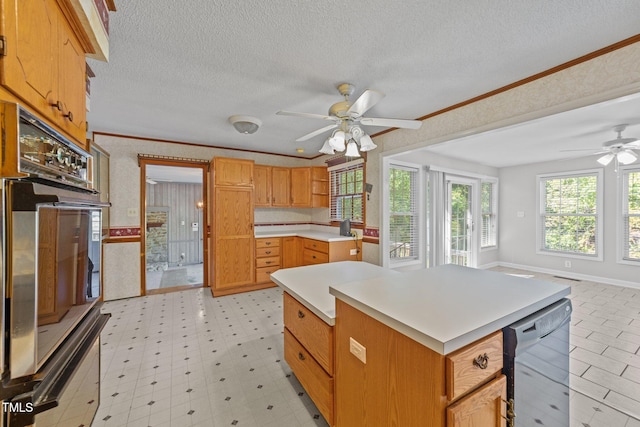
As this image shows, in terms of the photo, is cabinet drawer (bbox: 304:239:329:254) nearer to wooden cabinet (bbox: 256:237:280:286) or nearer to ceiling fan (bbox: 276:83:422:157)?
wooden cabinet (bbox: 256:237:280:286)

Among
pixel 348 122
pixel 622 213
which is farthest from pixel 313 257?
pixel 622 213

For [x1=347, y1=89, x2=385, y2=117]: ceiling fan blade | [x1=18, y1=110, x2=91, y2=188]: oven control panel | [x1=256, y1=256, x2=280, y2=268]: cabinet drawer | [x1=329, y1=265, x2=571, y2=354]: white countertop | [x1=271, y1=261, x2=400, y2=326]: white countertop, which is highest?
[x1=347, y1=89, x2=385, y2=117]: ceiling fan blade

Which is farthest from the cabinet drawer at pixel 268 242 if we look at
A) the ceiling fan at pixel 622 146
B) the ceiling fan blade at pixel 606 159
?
the ceiling fan blade at pixel 606 159

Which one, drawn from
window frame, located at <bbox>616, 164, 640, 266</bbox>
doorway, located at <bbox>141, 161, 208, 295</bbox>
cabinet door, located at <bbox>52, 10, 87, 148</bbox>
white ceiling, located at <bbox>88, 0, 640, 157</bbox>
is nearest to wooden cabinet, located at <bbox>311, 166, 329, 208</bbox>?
white ceiling, located at <bbox>88, 0, 640, 157</bbox>

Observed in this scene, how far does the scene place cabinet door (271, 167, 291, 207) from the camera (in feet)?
15.8

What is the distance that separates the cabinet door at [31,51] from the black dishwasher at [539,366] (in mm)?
1806

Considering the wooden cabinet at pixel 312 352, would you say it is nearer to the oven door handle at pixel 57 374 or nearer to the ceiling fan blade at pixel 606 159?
the oven door handle at pixel 57 374

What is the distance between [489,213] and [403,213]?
315 centimetres

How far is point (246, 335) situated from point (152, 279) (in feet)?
11.6

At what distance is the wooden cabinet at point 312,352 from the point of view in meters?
1.38

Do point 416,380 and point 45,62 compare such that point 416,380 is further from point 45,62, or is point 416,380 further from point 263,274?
point 263,274

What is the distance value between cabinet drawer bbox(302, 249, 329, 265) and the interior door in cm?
235

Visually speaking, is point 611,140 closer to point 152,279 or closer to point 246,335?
point 246,335

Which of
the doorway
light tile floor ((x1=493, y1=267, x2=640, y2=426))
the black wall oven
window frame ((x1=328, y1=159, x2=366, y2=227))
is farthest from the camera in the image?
the doorway
